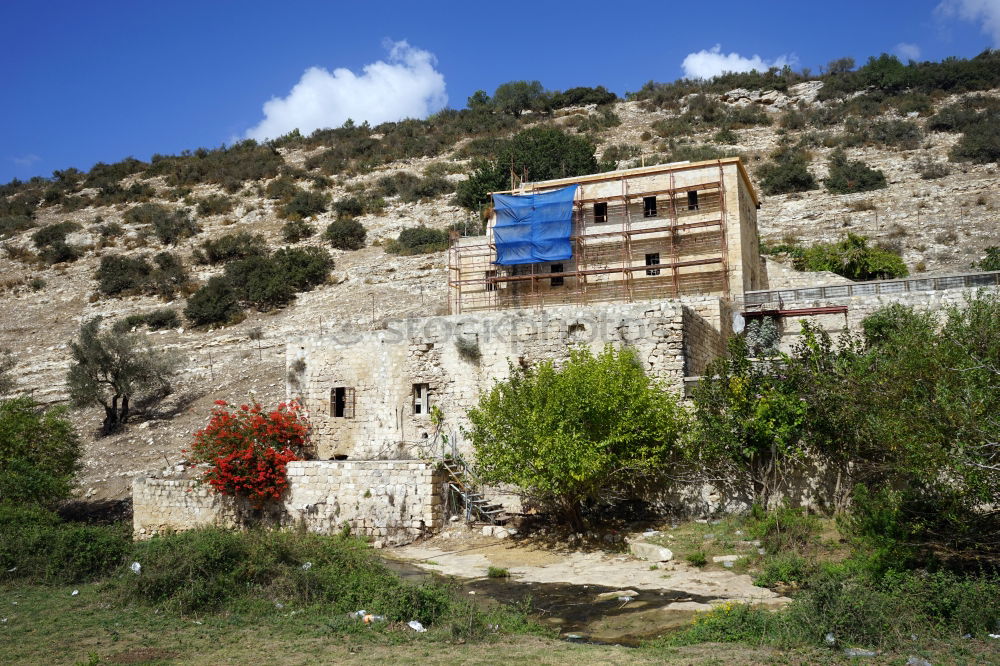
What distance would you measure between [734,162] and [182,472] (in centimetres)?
2062

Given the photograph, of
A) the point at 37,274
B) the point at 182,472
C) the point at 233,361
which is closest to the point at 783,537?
Answer: the point at 182,472

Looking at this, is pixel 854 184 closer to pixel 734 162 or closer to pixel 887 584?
pixel 734 162

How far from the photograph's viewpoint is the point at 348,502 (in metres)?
17.1

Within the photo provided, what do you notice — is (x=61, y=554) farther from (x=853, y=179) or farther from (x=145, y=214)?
(x=145, y=214)

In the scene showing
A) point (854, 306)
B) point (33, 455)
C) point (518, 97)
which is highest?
point (518, 97)

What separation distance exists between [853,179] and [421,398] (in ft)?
117

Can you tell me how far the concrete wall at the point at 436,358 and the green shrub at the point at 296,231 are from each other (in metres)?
28.4

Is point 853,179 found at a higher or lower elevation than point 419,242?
higher

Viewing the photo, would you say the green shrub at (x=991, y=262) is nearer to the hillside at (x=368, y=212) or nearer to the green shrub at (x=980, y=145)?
the hillside at (x=368, y=212)

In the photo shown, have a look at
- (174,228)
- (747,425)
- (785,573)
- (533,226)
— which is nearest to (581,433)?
(747,425)

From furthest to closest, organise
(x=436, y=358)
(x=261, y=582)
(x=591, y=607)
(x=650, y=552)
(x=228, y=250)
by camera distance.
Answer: (x=228, y=250) → (x=436, y=358) → (x=650, y=552) → (x=261, y=582) → (x=591, y=607)

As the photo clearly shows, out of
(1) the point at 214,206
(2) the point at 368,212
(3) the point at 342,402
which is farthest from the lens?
(1) the point at 214,206

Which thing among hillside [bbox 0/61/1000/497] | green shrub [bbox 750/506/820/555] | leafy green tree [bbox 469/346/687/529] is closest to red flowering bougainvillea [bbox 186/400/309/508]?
leafy green tree [bbox 469/346/687/529]

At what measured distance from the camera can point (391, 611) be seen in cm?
987
